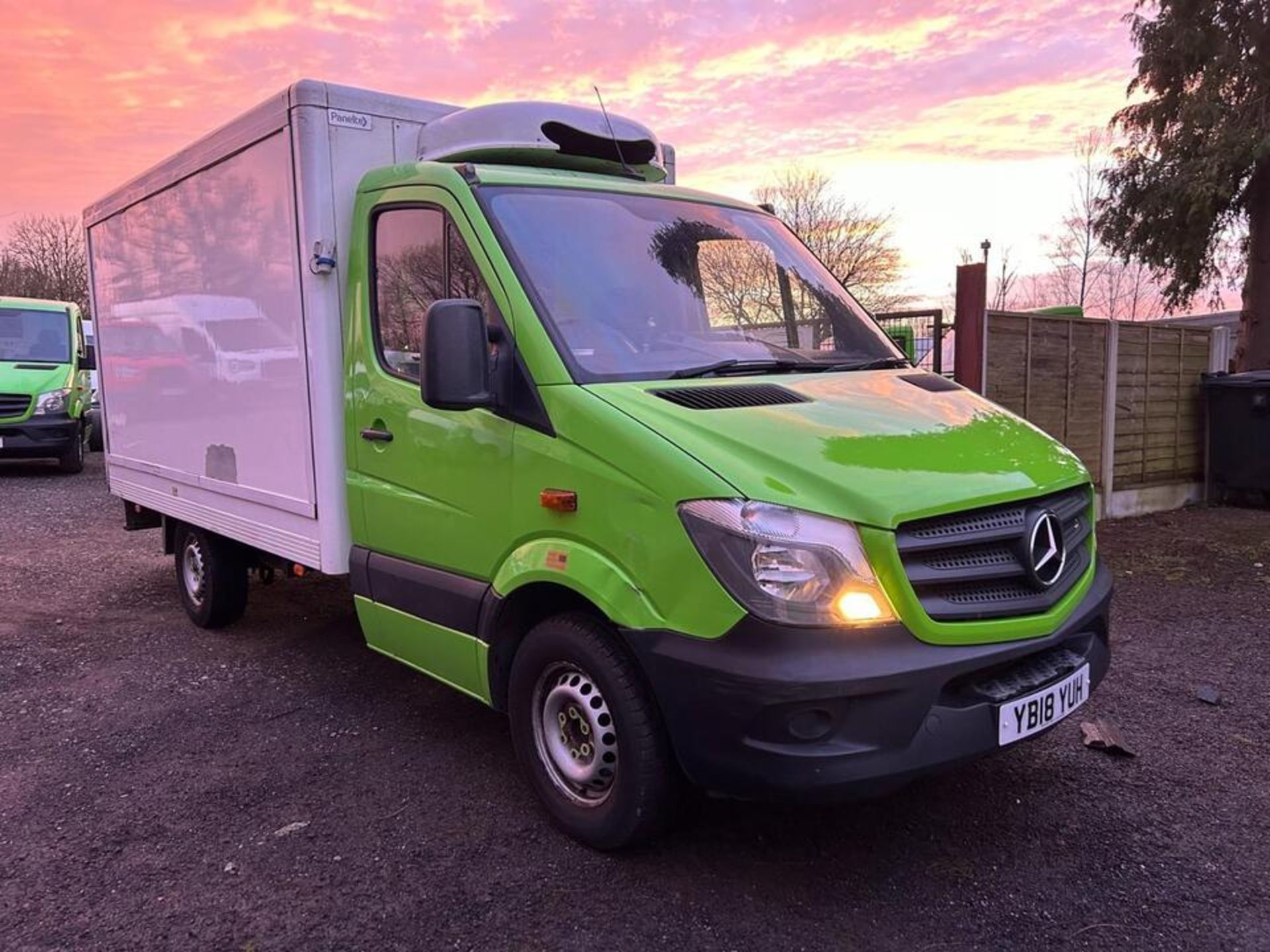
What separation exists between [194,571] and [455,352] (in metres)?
3.87

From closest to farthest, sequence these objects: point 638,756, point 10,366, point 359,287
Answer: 1. point 638,756
2. point 359,287
3. point 10,366

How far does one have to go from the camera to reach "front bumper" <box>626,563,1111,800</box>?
8.33 feet

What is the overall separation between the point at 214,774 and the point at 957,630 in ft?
9.94

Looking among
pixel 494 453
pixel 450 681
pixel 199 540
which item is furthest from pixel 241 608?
pixel 494 453

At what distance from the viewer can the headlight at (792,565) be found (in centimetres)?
257

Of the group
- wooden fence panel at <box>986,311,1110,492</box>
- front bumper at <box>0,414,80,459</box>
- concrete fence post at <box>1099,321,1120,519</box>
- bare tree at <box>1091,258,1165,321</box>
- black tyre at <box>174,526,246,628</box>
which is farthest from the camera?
bare tree at <box>1091,258,1165,321</box>

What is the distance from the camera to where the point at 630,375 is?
320 centimetres

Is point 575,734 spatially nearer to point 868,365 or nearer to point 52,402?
point 868,365

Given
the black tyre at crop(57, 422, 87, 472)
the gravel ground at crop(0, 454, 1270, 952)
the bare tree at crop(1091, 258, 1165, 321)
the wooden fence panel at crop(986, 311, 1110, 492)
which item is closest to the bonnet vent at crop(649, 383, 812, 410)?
the gravel ground at crop(0, 454, 1270, 952)

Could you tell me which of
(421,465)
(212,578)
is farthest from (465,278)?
(212,578)

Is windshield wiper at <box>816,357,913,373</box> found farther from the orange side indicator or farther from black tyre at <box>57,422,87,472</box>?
black tyre at <box>57,422,87,472</box>

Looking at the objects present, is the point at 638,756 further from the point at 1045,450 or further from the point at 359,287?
the point at 359,287

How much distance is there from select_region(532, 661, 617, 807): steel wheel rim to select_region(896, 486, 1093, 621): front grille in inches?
42.0

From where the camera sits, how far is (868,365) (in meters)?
3.87
